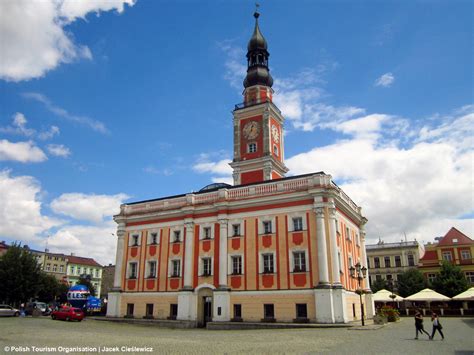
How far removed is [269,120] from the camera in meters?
46.3

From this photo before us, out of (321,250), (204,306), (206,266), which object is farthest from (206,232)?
(321,250)

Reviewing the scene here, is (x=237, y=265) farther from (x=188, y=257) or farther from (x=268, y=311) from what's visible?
(x=188, y=257)

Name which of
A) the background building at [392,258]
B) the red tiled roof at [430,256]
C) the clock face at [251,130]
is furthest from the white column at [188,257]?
the red tiled roof at [430,256]

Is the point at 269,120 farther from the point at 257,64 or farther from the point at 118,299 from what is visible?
the point at 118,299

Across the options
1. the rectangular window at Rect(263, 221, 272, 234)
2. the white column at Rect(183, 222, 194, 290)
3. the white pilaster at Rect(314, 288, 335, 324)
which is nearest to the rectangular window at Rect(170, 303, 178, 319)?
the white column at Rect(183, 222, 194, 290)

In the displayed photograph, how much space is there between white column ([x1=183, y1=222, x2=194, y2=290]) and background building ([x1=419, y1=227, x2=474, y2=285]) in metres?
47.5

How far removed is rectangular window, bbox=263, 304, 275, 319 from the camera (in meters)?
32.2

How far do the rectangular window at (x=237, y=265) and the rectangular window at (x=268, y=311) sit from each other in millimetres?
3667

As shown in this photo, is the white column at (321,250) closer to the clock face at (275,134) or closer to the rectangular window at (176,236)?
the rectangular window at (176,236)

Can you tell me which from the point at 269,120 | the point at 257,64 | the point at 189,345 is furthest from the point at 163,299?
the point at 257,64

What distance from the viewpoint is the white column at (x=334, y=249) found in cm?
3070

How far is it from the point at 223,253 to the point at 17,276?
31.3 meters

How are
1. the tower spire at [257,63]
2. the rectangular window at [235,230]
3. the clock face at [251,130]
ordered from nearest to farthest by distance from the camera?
the rectangular window at [235,230] → the clock face at [251,130] → the tower spire at [257,63]

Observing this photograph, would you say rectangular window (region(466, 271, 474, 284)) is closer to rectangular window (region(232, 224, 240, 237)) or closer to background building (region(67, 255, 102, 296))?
rectangular window (region(232, 224, 240, 237))
